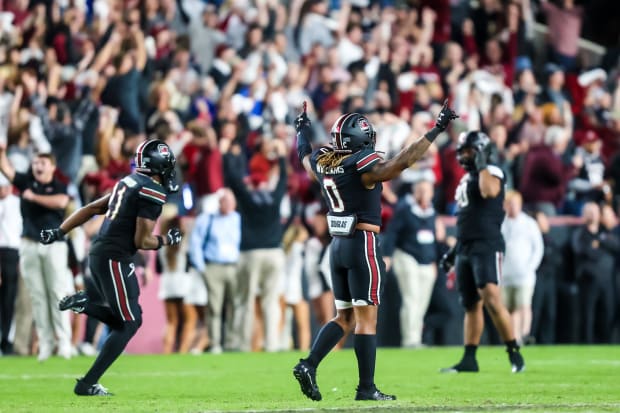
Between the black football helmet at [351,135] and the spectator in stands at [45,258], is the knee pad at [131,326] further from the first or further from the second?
the spectator in stands at [45,258]

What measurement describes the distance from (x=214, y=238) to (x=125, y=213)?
752 cm

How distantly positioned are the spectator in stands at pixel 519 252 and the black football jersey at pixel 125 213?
30.1 feet

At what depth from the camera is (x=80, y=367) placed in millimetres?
15680

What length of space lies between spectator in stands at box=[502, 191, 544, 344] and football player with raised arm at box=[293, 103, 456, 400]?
30.5 feet

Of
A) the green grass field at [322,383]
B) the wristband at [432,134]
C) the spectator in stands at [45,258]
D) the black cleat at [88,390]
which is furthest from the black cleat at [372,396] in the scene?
the spectator in stands at [45,258]

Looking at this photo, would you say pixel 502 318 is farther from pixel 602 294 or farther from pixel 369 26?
pixel 369 26

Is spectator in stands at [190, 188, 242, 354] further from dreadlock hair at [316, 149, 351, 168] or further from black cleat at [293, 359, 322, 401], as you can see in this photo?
black cleat at [293, 359, 322, 401]

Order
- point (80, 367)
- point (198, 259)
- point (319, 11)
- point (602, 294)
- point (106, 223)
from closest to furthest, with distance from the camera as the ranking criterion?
point (106, 223)
point (80, 367)
point (198, 259)
point (602, 294)
point (319, 11)

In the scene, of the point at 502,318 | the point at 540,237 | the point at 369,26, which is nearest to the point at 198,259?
the point at 540,237

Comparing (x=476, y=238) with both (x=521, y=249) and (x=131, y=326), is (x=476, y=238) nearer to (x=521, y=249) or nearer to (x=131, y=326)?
(x=131, y=326)

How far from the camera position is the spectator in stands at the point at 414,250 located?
20.0m

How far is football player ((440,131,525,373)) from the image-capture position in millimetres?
14023

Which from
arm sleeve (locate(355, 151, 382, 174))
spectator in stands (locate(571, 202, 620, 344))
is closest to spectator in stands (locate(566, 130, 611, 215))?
spectator in stands (locate(571, 202, 620, 344))

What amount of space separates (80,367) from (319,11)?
36.7 ft
